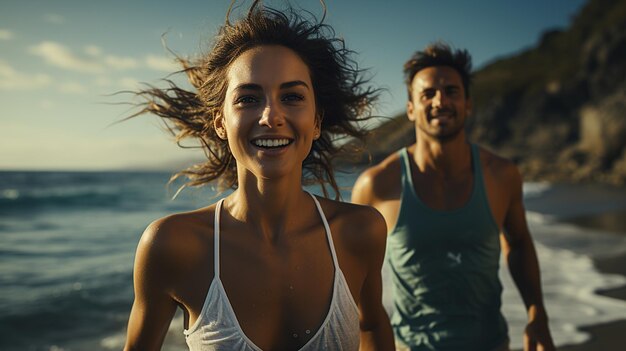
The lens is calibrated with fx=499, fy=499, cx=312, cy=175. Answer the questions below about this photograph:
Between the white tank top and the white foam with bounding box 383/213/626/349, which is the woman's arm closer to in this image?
the white tank top

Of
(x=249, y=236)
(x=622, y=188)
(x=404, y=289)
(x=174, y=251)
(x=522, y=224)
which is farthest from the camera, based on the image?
(x=622, y=188)

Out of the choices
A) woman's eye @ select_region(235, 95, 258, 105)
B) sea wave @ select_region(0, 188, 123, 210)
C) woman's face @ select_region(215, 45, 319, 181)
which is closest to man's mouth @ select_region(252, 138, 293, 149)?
woman's face @ select_region(215, 45, 319, 181)

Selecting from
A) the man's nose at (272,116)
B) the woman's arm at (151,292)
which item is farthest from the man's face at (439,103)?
the woman's arm at (151,292)

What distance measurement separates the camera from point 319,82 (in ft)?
7.73

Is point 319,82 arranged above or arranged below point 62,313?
above

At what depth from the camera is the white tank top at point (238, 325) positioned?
1.79 metres

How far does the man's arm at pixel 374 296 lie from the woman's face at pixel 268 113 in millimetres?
449

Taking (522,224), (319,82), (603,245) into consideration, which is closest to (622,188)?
(603,245)

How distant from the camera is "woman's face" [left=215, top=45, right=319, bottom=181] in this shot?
6.27ft

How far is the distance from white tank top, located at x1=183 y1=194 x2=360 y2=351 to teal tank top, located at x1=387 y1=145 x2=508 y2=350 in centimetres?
133

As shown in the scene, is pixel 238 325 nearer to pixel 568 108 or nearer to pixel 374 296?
pixel 374 296

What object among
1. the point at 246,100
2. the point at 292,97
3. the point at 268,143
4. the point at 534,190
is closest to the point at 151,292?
the point at 268,143

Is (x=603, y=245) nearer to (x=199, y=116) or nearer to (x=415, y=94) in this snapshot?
(x=415, y=94)

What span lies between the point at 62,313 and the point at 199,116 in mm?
5898
